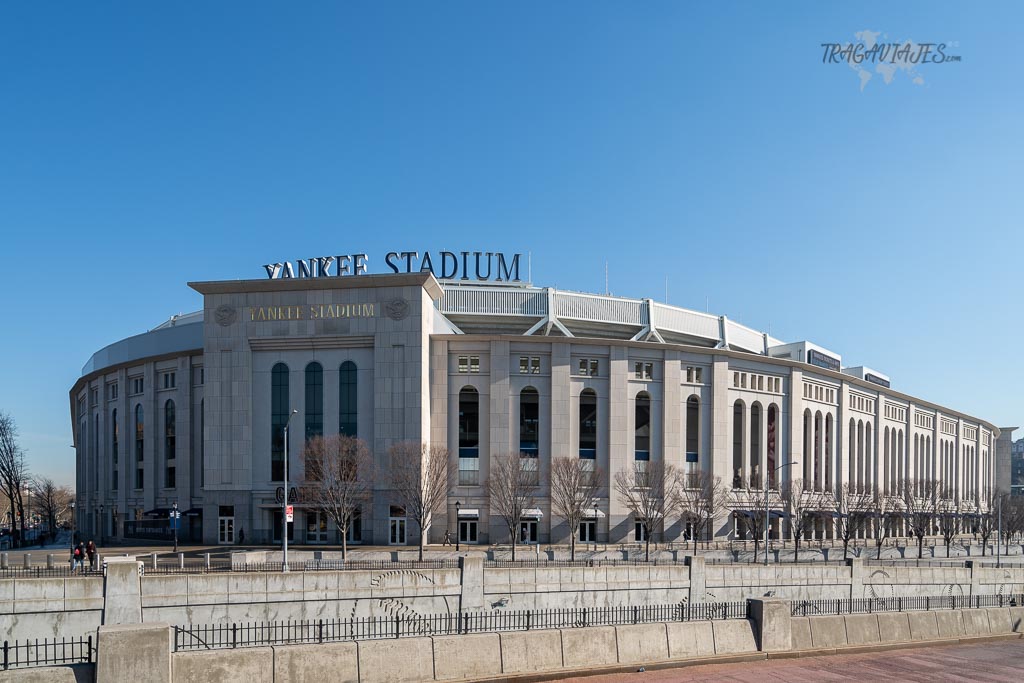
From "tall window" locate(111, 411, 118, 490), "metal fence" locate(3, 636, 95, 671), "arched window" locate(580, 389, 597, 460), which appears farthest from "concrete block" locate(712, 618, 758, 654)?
"tall window" locate(111, 411, 118, 490)

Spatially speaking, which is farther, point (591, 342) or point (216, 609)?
point (591, 342)

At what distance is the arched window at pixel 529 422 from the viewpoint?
76500mm

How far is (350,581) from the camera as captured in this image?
39.7m

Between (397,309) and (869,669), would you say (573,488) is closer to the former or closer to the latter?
(397,309)

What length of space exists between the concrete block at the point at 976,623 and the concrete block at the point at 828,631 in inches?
204

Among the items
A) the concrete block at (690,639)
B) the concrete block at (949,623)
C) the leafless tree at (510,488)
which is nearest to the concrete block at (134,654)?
the concrete block at (690,639)

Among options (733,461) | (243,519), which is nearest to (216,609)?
(243,519)

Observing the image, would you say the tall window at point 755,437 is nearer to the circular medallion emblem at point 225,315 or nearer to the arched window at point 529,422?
the arched window at point 529,422

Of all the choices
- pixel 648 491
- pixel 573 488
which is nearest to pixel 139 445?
pixel 573 488

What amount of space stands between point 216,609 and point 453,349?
135ft

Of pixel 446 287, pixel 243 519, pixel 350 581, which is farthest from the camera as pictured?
pixel 446 287

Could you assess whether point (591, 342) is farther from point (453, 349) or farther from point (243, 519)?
point (243, 519)

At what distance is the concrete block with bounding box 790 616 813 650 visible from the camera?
830 inches

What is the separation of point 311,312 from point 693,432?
3662 cm
